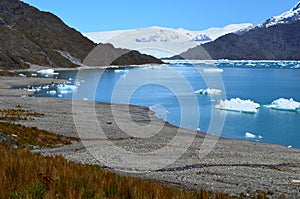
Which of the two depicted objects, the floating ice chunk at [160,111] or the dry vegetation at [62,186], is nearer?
the dry vegetation at [62,186]

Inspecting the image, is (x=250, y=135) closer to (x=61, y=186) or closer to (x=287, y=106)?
(x=287, y=106)

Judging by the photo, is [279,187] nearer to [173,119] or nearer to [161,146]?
[161,146]

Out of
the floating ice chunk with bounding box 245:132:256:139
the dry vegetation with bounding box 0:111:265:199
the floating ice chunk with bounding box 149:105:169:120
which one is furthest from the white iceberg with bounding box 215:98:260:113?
the dry vegetation with bounding box 0:111:265:199

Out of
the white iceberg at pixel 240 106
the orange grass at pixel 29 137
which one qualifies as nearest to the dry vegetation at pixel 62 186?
the orange grass at pixel 29 137

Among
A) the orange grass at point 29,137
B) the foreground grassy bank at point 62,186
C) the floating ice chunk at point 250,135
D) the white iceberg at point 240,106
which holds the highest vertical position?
the white iceberg at point 240,106

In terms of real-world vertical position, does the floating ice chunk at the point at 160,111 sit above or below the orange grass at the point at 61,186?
below

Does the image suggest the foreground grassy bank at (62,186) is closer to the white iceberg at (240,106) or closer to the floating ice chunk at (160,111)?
the floating ice chunk at (160,111)

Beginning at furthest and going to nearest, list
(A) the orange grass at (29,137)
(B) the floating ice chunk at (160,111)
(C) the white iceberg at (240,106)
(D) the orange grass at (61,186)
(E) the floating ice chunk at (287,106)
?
(E) the floating ice chunk at (287,106) → (C) the white iceberg at (240,106) → (B) the floating ice chunk at (160,111) → (A) the orange grass at (29,137) → (D) the orange grass at (61,186)

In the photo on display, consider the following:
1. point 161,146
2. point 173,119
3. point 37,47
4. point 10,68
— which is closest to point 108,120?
point 173,119

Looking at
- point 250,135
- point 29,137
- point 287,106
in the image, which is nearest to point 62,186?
point 29,137

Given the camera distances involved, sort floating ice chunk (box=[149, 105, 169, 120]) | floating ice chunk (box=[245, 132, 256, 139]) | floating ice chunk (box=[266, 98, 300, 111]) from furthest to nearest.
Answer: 1. floating ice chunk (box=[266, 98, 300, 111])
2. floating ice chunk (box=[149, 105, 169, 120])
3. floating ice chunk (box=[245, 132, 256, 139])

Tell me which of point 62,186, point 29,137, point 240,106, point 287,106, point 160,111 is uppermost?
point 287,106

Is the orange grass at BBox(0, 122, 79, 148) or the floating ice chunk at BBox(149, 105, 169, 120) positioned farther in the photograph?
the floating ice chunk at BBox(149, 105, 169, 120)

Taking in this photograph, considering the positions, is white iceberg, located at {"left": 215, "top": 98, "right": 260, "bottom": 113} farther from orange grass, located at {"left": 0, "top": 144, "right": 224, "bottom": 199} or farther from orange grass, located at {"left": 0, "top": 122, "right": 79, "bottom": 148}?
orange grass, located at {"left": 0, "top": 144, "right": 224, "bottom": 199}
